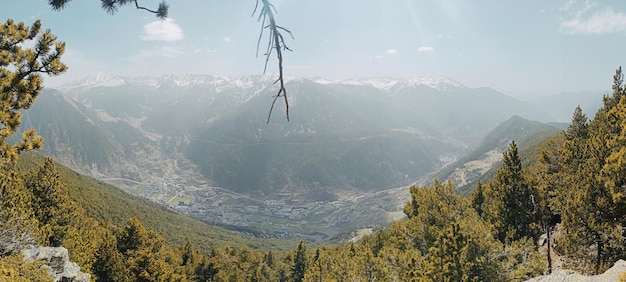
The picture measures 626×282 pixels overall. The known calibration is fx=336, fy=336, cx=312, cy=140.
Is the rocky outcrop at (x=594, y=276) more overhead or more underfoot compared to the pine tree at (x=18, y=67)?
more underfoot

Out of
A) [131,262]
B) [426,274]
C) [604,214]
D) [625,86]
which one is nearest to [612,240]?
[604,214]

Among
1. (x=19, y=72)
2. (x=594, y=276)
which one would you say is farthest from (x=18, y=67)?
(x=594, y=276)

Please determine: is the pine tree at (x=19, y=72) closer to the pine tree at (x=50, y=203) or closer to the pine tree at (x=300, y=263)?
the pine tree at (x=50, y=203)

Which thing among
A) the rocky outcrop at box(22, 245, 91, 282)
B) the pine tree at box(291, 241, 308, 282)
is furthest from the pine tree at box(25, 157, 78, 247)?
the pine tree at box(291, 241, 308, 282)

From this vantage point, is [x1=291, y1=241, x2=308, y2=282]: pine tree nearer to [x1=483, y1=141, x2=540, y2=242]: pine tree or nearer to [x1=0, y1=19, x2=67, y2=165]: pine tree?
[x1=483, y1=141, x2=540, y2=242]: pine tree

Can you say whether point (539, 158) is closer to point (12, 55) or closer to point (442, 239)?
point (442, 239)

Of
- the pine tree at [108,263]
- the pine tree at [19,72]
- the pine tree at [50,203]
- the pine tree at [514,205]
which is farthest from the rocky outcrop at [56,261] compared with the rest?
the pine tree at [514,205]

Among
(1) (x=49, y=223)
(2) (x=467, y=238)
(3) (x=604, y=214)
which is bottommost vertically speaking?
(1) (x=49, y=223)

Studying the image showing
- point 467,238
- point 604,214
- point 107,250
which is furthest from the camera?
point 107,250
